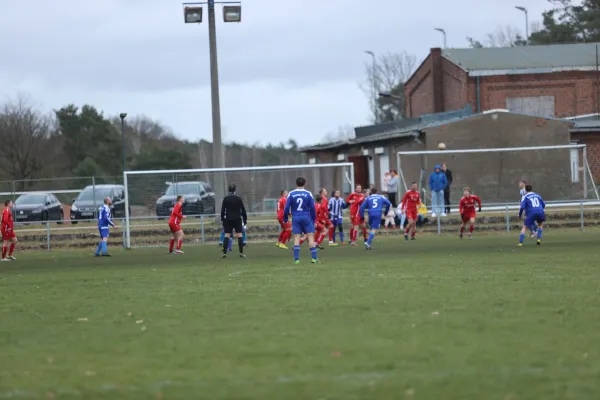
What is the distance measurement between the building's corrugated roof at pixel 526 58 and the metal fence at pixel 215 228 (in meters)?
18.6

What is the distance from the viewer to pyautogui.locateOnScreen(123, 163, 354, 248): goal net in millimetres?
37875

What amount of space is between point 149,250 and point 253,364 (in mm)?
26426

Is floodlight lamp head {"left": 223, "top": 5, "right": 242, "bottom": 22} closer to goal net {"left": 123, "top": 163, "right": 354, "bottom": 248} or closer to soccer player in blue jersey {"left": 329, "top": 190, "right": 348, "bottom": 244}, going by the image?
goal net {"left": 123, "top": 163, "right": 354, "bottom": 248}

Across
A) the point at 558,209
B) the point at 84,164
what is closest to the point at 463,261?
the point at 558,209

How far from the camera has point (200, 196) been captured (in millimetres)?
38469

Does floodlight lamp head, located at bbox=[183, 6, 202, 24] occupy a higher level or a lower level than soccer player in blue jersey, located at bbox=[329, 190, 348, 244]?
higher

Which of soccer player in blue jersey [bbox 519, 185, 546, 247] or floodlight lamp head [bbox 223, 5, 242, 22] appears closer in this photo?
soccer player in blue jersey [bbox 519, 185, 546, 247]

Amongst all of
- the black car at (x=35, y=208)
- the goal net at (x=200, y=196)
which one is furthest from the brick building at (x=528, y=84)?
the black car at (x=35, y=208)

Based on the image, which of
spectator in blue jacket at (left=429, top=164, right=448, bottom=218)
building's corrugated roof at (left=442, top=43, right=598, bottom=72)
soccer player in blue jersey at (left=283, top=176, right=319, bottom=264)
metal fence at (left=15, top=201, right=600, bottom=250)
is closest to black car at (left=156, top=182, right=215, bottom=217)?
metal fence at (left=15, top=201, right=600, bottom=250)

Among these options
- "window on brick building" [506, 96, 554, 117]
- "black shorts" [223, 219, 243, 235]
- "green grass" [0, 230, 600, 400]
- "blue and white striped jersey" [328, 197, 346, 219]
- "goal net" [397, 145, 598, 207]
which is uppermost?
"window on brick building" [506, 96, 554, 117]

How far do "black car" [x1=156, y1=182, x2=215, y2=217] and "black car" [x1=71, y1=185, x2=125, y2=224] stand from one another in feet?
14.2

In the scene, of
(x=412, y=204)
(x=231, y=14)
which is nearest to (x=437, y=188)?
(x=412, y=204)

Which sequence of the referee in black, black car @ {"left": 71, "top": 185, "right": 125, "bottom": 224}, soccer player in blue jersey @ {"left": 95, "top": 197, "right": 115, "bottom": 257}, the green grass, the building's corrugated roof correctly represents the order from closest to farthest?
the green grass
the referee in black
soccer player in blue jersey @ {"left": 95, "top": 197, "right": 115, "bottom": 257}
black car @ {"left": 71, "top": 185, "right": 125, "bottom": 224}
the building's corrugated roof

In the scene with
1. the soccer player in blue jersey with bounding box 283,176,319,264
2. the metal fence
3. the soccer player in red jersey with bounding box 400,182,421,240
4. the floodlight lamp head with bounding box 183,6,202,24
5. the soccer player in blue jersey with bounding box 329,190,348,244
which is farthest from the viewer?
the metal fence
